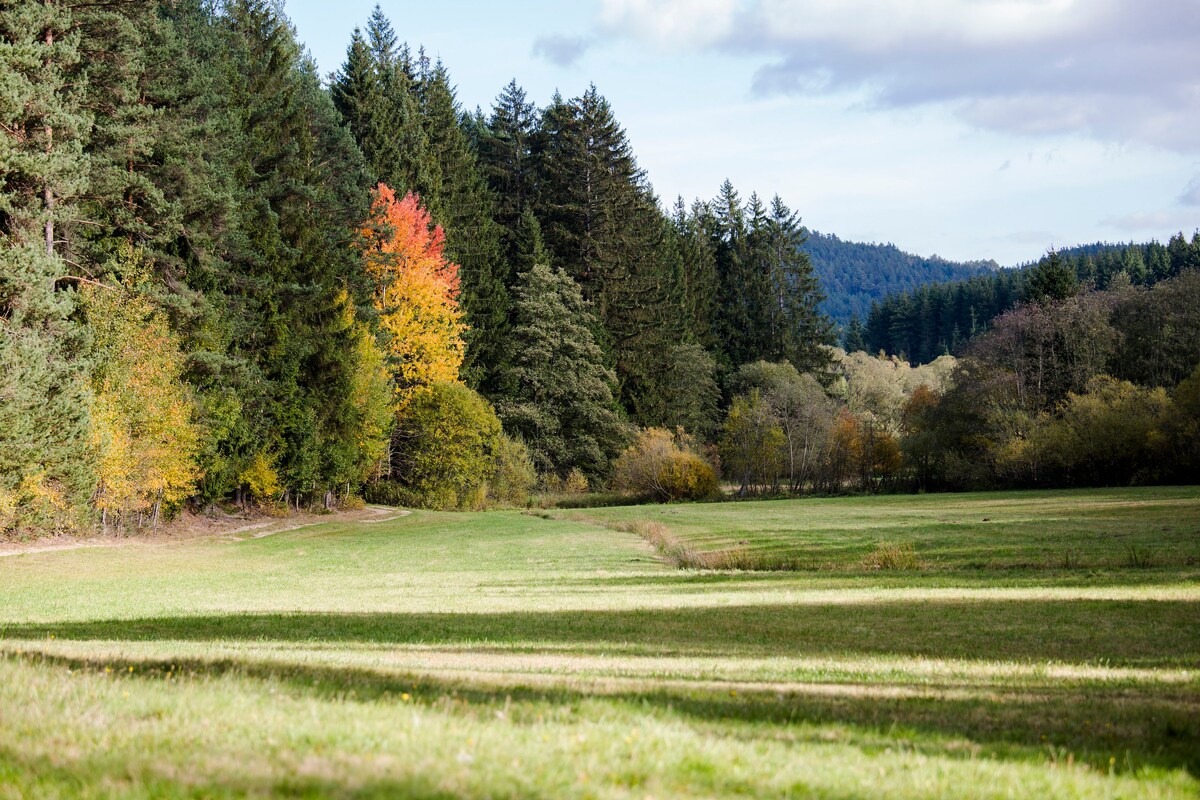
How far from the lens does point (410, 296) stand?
56.7m

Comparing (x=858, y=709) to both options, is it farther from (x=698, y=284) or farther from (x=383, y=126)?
(x=698, y=284)

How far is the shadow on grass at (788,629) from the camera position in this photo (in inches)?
495

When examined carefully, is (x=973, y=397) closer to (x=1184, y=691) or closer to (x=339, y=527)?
(x=339, y=527)

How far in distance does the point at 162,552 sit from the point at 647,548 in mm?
17586

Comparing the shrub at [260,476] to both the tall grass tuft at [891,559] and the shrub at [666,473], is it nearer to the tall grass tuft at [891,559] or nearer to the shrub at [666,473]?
the shrub at [666,473]

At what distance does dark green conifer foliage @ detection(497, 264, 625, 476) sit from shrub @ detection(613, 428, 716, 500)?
13.9 ft

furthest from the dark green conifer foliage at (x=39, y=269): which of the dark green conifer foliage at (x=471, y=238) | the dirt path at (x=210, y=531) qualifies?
the dark green conifer foliage at (x=471, y=238)

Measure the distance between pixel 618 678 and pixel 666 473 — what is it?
5417 centimetres

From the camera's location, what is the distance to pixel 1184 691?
8.82 m

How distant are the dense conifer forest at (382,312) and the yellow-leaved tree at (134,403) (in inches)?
4.8

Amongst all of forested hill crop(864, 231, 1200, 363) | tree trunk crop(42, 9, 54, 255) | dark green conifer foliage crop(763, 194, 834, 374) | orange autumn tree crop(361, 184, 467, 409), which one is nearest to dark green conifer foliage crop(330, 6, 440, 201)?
orange autumn tree crop(361, 184, 467, 409)

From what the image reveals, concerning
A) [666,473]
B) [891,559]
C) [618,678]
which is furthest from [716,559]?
[666,473]

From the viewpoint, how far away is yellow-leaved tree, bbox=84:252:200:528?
1256 inches

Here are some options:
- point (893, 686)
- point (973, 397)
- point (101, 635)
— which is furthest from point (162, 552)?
point (973, 397)
